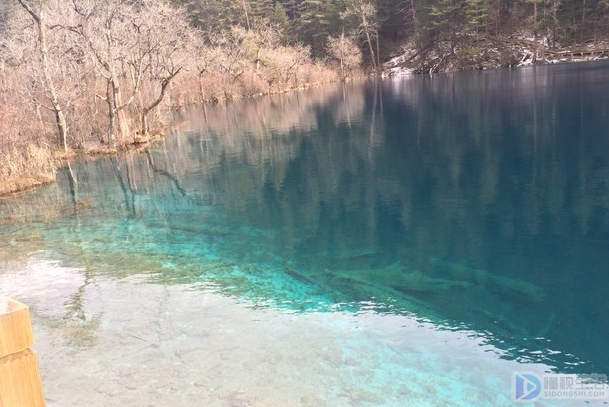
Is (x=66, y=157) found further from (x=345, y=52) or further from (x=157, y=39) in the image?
(x=345, y=52)

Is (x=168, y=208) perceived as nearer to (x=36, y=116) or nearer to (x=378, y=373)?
(x=378, y=373)

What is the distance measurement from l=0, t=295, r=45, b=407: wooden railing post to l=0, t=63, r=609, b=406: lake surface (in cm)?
559

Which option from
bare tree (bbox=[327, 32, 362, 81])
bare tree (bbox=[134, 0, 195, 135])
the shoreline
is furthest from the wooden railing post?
bare tree (bbox=[327, 32, 362, 81])

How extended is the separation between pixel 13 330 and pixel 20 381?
0.60 feet

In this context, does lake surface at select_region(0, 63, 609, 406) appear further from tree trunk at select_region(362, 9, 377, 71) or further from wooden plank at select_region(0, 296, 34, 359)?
tree trunk at select_region(362, 9, 377, 71)

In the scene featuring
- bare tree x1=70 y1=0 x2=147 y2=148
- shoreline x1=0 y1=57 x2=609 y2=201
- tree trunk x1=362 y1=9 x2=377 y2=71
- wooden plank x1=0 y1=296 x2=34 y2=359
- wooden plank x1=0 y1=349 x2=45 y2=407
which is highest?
tree trunk x1=362 y1=9 x2=377 y2=71

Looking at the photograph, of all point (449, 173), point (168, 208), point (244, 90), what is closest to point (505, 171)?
point (449, 173)

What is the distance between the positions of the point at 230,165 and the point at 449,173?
11.0 metres

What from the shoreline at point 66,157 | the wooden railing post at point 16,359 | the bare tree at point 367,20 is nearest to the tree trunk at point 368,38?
the bare tree at point 367,20

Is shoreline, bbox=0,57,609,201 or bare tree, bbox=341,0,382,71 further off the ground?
bare tree, bbox=341,0,382,71

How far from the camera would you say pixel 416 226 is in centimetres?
1384

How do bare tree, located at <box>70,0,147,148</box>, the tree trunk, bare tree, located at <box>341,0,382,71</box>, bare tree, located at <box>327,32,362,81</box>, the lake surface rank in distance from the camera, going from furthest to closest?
bare tree, located at <box>341,0,382,71</box> → the tree trunk → bare tree, located at <box>327,32,362,81</box> → bare tree, located at <box>70,0,147,148</box> → the lake surface

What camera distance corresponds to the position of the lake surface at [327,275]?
7.49 metres

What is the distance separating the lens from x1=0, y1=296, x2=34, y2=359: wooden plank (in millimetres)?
1574
